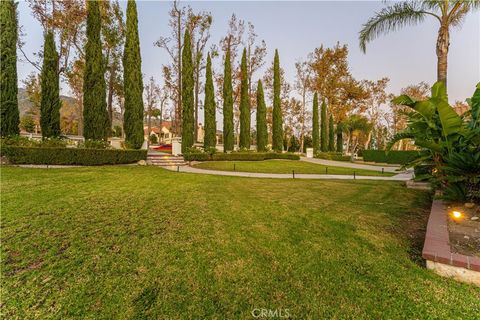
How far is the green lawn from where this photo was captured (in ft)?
6.54

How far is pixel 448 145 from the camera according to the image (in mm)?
4664

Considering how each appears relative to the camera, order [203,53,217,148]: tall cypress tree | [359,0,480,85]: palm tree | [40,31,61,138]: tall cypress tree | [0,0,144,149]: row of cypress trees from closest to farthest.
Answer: [359,0,480,85]: palm tree, [0,0,144,149]: row of cypress trees, [40,31,61,138]: tall cypress tree, [203,53,217,148]: tall cypress tree

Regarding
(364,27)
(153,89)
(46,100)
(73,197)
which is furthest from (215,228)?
(153,89)

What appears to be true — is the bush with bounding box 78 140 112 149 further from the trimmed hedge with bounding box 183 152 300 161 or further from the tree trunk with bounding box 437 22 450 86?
the tree trunk with bounding box 437 22 450 86

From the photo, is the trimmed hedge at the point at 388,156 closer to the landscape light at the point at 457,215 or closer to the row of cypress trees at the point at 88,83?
the landscape light at the point at 457,215

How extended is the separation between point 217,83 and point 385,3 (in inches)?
846

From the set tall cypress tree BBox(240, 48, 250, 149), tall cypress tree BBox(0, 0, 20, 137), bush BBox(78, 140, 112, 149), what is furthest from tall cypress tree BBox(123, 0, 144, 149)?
tall cypress tree BBox(240, 48, 250, 149)

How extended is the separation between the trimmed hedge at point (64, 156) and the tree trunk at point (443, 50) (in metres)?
15.3

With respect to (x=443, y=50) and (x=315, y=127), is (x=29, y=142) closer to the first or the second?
(x=443, y=50)

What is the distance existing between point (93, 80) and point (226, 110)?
11361 millimetres

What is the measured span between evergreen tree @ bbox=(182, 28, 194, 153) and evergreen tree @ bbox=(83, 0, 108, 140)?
6455 mm

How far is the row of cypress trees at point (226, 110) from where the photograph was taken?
19047mm

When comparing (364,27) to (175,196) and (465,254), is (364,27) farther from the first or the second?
(175,196)

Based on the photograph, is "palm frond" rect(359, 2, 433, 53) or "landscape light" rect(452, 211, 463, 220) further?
"palm frond" rect(359, 2, 433, 53)
